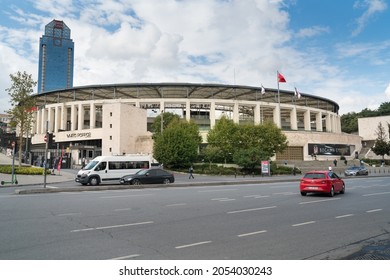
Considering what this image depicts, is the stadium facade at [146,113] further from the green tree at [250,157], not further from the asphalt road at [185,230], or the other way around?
the asphalt road at [185,230]

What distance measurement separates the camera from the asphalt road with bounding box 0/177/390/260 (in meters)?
6.20

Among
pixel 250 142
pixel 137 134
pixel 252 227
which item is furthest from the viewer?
pixel 137 134

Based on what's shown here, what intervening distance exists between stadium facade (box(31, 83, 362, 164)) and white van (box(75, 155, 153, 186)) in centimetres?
3301

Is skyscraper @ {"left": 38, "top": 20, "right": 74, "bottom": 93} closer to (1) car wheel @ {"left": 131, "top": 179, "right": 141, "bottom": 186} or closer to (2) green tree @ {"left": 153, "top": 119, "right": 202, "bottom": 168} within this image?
(2) green tree @ {"left": 153, "top": 119, "right": 202, "bottom": 168}

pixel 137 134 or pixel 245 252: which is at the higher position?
pixel 137 134

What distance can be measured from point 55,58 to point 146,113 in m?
144

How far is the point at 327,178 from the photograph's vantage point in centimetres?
1709

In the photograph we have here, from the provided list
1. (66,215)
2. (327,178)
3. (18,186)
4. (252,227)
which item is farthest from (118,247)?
(18,186)

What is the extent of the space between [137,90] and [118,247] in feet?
224

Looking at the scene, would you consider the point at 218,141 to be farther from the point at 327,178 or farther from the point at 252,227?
the point at 252,227

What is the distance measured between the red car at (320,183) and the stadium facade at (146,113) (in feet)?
148

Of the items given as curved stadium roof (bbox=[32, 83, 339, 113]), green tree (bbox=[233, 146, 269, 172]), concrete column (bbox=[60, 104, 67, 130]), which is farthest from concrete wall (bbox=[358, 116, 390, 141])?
concrete column (bbox=[60, 104, 67, 130])

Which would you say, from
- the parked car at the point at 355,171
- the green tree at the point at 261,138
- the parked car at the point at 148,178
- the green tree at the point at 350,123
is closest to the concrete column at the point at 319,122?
the green tree at the point at 350,123

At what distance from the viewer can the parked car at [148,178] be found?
77.8ft
